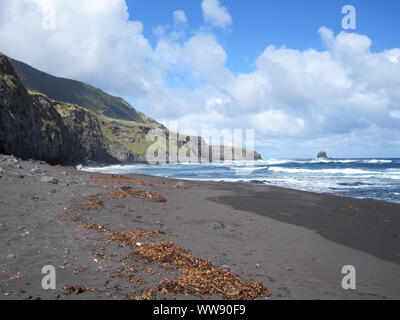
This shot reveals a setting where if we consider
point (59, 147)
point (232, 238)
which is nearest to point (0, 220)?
point (232, 238)

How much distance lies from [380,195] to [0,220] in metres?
23.8

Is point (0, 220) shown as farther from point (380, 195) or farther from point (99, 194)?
point (380, 195)

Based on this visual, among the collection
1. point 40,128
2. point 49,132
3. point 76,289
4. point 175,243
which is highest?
point 40,128

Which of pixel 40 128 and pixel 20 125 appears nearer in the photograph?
pixel 20 125

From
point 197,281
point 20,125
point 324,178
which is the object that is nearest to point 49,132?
point 20,125

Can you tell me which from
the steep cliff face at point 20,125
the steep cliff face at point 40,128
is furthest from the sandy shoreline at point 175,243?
the steep cliff face at point 40,128

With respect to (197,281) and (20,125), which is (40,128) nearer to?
(20,125)
